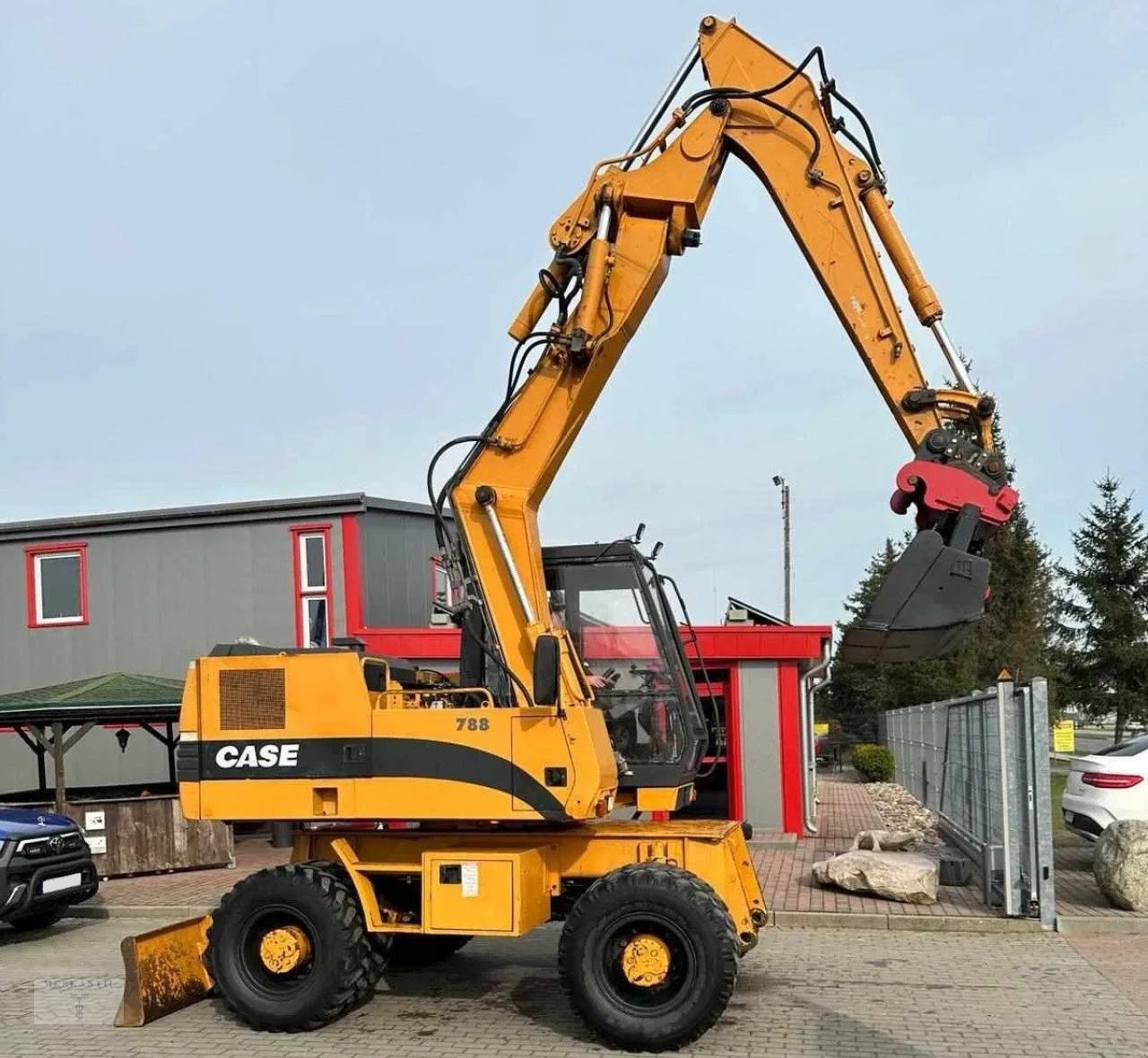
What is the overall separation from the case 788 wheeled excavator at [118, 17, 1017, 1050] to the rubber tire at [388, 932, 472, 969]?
1.15 metres

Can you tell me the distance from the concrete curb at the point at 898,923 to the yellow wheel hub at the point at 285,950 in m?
4.55

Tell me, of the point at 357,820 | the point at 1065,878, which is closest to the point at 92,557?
the point at 357,820

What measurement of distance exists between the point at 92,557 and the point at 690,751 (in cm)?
1412

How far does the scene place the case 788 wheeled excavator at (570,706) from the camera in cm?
722

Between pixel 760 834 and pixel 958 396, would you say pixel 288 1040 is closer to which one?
pixel 958 396

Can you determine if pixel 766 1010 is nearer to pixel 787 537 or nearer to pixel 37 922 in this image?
pixel 37 922

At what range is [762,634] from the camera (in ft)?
52.1

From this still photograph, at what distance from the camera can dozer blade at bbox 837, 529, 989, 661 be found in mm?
7195

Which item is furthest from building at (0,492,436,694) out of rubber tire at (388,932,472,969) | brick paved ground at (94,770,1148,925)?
rubber tire at (388,932,472,969)

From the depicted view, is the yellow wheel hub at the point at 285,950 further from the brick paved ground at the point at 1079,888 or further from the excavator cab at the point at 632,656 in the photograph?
the brick paved ground at the point at 1079,888

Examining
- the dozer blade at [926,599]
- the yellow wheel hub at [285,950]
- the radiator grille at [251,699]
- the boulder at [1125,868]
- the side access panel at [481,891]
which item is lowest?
the boulder at [1125,868]

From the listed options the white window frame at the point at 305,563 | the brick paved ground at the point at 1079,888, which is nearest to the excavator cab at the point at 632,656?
the brick paved ground at the point at 1079,888

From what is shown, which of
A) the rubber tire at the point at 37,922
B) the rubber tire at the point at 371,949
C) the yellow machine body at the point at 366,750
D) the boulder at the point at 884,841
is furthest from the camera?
the boulder at the point at 884,841

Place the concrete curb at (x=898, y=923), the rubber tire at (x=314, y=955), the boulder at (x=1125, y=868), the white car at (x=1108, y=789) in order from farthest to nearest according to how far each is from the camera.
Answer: the white car at (x=1108, y=789) → the boulder at (x=1125, y=868) → the concrete curb at (x=898, y=923) → the rubber tire at (x=314, y=955)
